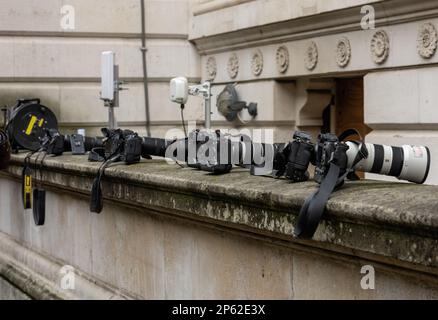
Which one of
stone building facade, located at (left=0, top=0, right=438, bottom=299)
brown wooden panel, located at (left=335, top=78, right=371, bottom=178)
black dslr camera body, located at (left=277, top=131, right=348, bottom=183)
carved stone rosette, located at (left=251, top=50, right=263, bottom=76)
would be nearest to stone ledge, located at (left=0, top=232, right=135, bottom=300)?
stone building facade, located at (left=0, top=0, right=438, bottom=299)

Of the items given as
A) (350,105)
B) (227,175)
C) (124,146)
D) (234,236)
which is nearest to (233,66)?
(350,105)

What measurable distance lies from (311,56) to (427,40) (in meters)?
2.22

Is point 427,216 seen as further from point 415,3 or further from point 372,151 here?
point 415,3

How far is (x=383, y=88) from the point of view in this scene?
35.3 feet

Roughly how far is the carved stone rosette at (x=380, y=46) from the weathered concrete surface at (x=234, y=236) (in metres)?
3.91

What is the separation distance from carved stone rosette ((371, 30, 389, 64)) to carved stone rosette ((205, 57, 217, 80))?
13.3 feet

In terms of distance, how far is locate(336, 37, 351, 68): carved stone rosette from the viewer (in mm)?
11160

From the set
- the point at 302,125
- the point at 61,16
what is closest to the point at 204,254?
the point at 302,125

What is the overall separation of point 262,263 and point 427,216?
1.56 m

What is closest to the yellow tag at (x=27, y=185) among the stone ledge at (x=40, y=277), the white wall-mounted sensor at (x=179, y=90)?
the stone ledge at (x=40, y=277)

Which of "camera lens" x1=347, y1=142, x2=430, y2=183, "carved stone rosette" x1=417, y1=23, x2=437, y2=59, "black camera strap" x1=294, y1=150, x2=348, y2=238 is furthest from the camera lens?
"carved stone rosette" x1=417, y1=23, x2=437, y2=59

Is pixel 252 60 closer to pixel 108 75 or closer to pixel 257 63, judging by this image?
pixel 257 63

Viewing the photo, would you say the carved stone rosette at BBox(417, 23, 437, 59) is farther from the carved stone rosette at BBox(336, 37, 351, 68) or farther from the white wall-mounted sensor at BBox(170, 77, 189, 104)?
the white wall-mounted sensor at BBox(170, 77, 189, 104)

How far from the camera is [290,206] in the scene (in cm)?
436
